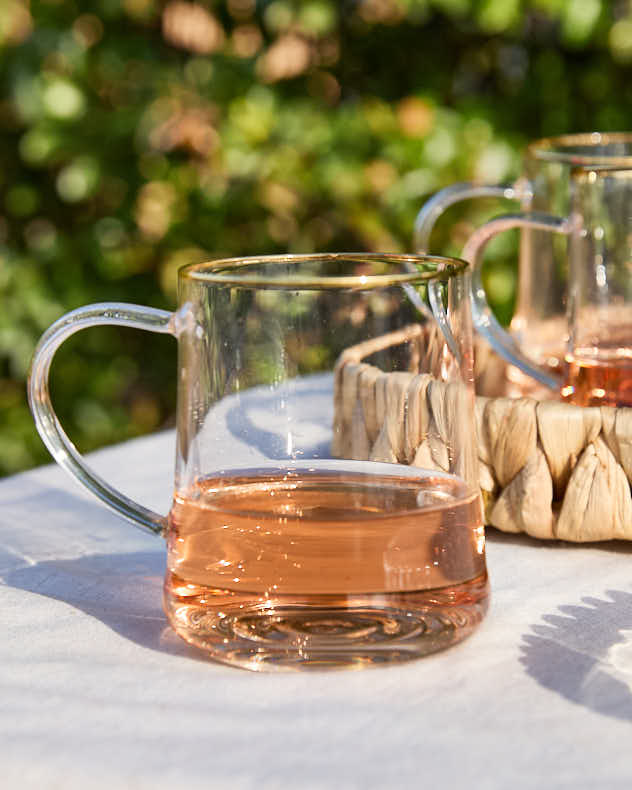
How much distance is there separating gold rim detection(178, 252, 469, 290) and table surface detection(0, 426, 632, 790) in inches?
6.2

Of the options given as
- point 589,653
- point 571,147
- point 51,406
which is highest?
point 571,147

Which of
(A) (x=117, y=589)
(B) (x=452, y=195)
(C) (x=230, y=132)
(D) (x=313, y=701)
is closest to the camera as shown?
(D) (x=313, y=701)

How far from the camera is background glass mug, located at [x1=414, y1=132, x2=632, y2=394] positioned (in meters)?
0.90

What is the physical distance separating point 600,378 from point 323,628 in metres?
0.29

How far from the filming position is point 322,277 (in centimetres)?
53

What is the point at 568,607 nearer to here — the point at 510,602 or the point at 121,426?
the point at 510,602

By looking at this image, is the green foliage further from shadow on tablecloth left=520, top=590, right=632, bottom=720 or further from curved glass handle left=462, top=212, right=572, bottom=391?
shadow on tablecloth left=520, top=590, right=632, bottom=720

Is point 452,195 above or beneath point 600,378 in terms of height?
above

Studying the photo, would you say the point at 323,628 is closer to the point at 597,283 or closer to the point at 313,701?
the point at 313,701

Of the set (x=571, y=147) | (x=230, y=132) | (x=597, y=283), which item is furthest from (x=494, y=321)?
(x=230, y=132)

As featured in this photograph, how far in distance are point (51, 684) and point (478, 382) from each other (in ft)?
1.62

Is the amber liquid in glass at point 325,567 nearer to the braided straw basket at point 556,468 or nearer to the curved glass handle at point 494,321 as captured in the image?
the braided straw basket at point 556,468

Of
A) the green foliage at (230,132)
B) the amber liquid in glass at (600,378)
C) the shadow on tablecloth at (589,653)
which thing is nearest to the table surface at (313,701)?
the shadow on tablecloth at (589,653)

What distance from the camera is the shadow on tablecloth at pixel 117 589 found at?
21.9 inches
